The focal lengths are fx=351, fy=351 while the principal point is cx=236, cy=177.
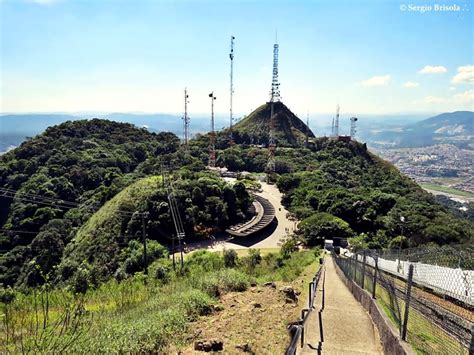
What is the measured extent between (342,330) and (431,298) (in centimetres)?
192

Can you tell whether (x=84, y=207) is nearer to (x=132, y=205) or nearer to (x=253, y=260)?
(x=132, y=205)

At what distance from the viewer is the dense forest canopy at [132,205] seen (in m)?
32.0

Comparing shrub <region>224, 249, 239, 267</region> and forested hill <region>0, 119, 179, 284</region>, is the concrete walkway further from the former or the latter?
forested hill <region>0, 119, 179, 284</region>

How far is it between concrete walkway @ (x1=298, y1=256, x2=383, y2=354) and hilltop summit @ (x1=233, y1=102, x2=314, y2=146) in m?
75.7

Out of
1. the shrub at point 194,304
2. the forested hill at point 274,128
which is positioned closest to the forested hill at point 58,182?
the forested hill at point 274,128

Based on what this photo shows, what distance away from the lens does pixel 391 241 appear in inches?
1255

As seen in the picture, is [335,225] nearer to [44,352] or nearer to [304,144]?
[44,352]

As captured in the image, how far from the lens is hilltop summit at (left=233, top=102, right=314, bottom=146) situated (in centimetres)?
8625

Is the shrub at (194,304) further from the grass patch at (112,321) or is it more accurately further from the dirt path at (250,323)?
the dirt path at (250,323)

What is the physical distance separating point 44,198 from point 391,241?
40.5 meters

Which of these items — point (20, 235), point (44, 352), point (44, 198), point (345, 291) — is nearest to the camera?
point (44, 352)

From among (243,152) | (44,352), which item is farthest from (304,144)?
(44,352)

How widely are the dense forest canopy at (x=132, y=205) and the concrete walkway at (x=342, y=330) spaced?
15.5 metres

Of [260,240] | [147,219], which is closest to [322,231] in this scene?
[260,240]
